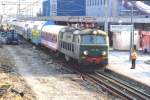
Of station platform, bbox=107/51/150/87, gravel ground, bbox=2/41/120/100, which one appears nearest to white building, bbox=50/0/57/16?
station platform, bbox=107/51/150/87

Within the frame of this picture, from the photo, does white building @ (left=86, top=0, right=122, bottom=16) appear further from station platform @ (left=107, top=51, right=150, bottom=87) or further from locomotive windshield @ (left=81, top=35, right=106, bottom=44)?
locomotive windshield @ (left=81, top=35, right=106, bottom=44)

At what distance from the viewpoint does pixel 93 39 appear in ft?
101

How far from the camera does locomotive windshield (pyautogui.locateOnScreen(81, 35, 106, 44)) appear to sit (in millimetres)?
30500

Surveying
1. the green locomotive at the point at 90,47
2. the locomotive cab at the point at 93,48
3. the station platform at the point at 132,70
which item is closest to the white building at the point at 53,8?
the station platform at the point at 132,70

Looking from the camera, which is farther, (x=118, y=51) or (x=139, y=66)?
(x=118, y=51)

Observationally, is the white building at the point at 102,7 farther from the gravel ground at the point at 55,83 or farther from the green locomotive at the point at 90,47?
the green locomotive at the point at 90,47

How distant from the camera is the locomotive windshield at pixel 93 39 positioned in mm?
30500

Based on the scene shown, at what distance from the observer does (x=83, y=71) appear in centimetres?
3119

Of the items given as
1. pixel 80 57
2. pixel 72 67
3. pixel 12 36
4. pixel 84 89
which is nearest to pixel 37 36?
pixel 12 36

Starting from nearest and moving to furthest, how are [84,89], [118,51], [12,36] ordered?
[84,89] → [118,51] → [12,36]

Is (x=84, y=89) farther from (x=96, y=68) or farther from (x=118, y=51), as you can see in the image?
(x=118, y=51)

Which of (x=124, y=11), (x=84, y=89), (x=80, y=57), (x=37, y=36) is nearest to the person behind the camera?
(x=84, y=89)

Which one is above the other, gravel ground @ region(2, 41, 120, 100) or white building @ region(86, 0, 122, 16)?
white building @ region(86, 0, 122, 16)

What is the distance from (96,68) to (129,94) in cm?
860
